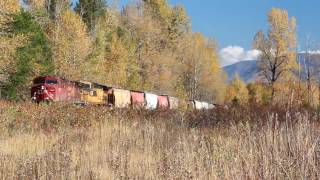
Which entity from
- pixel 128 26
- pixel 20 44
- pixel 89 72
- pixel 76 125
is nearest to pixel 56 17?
pixel 89 72

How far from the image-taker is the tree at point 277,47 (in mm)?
56656

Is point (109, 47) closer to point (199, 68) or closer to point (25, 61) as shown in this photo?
point (25, 61)

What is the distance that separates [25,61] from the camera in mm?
35562

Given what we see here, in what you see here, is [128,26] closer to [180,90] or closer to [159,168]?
[180,90]

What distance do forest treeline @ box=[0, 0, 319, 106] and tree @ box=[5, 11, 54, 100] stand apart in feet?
0.23

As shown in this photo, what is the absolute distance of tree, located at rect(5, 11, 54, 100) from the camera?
35062mm

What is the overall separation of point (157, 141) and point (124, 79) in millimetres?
41382

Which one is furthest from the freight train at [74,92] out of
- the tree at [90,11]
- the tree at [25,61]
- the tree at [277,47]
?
the tree at [277,47]

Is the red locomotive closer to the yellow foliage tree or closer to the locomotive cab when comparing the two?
the locomotive cab

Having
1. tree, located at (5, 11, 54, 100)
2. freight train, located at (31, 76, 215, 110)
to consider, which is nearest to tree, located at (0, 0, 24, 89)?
freight train, located at (31, 76, 215, 110)

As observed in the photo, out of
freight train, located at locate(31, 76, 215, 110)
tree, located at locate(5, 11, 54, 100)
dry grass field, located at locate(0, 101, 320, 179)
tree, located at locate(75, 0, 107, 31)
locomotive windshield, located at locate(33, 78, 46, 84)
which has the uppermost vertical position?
tree, located at locate(75, 0, 107, 31)

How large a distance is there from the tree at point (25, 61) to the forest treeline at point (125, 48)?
0.07 m

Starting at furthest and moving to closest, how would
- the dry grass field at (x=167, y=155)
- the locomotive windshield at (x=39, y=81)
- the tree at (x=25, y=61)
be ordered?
the tree at (x=25, y=61), the locomotive windshield at (x=39, y=81), the dry grass field at (x=167, y=155)

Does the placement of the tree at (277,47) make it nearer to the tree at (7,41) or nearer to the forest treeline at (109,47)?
the forest treeline at (109,47)
